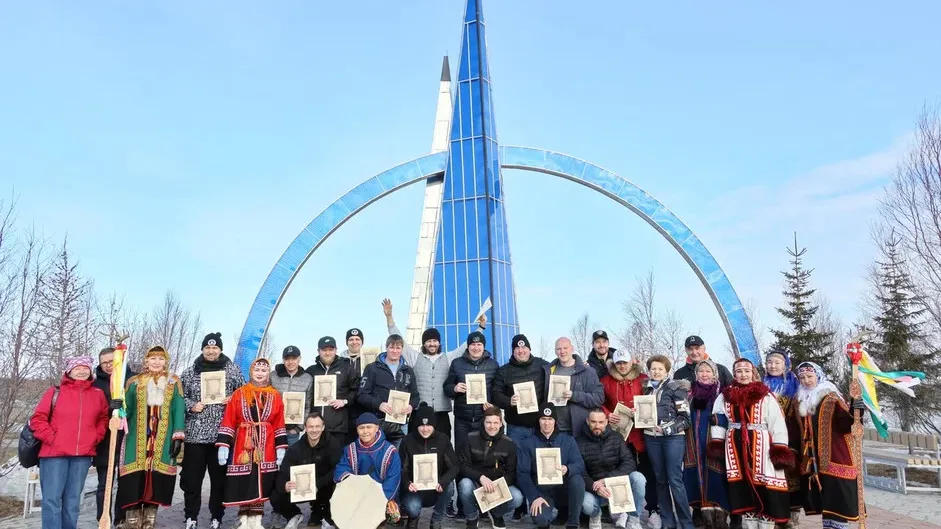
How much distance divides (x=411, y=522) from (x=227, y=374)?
2.50 meters

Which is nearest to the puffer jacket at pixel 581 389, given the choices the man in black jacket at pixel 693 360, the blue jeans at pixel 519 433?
the blue jeans at pixel 519 433

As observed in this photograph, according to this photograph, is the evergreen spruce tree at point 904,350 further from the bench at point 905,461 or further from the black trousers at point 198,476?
the black trousers at point 198,476

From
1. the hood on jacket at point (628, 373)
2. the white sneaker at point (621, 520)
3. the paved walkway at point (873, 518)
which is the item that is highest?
the hood on jacket at point (628, 373)

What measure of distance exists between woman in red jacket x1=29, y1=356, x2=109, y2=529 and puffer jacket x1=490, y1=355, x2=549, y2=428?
405cm

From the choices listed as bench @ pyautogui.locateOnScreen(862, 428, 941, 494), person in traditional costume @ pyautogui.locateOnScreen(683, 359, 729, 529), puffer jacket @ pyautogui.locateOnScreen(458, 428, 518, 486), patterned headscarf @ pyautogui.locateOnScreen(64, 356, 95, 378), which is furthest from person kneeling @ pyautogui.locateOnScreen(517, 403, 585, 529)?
bench @ pyautogui.locateOnScreen(862, 428, 941, 494)

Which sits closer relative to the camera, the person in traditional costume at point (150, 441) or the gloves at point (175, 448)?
the person in traditional costume at point (150, 441)

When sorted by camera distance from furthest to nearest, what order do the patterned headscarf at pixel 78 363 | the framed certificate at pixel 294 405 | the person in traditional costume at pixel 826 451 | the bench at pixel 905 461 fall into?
1. the bench at pixel 905 461
2. the framed certificate at pixel 294 405
3. the patterned headscarf at pixel 78 363
4. the person in traditional costume at pixel 826 451

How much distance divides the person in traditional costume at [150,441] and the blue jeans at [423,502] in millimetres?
2357

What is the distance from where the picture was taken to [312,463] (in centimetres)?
675

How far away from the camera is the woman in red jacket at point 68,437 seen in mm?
5973

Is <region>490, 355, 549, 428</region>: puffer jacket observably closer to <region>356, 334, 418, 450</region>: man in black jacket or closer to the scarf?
<region>356, 334, 418, 450</region>: man in black jacket

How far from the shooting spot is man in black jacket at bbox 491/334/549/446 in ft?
23.4

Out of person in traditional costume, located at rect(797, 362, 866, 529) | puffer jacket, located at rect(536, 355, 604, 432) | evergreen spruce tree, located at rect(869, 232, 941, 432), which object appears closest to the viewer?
person in traditional costume, located at rect(797, 362, 866, 529)

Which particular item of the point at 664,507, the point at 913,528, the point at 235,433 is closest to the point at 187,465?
the point at 235,433
